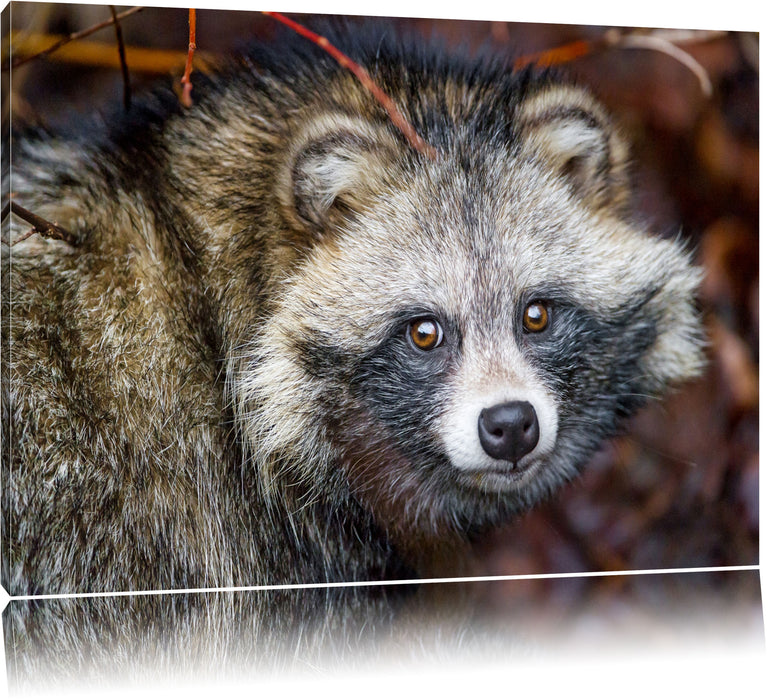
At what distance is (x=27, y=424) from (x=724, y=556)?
2.74 meters

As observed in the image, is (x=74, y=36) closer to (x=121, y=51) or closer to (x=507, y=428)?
(x=121, y=51)

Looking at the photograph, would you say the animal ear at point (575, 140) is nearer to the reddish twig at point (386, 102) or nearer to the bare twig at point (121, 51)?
the reddish twig at point (386, 102)

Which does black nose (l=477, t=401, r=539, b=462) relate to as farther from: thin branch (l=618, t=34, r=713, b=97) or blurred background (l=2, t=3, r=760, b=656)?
thin branch (l=618, t=34, r=713, b=97)

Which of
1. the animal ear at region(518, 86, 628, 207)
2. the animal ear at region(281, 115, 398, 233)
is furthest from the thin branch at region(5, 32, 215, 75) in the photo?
the animal ear at region(518, 86, 628, 207)

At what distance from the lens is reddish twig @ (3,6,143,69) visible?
10.8ft

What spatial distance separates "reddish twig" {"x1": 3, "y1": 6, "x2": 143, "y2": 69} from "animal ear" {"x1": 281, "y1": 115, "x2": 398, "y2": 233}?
785 millimetres

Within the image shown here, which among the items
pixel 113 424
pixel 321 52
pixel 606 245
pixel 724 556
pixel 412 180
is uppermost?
pixel 321 52

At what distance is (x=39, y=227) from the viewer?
3100mm

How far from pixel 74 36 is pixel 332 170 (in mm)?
1003

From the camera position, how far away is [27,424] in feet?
10.0

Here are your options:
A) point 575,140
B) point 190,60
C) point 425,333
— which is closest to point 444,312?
point 425,333

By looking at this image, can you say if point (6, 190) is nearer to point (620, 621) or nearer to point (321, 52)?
point (321, 52)

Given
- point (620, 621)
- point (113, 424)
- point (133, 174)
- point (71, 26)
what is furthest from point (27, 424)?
point (620, 621)

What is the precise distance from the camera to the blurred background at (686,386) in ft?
12.5
